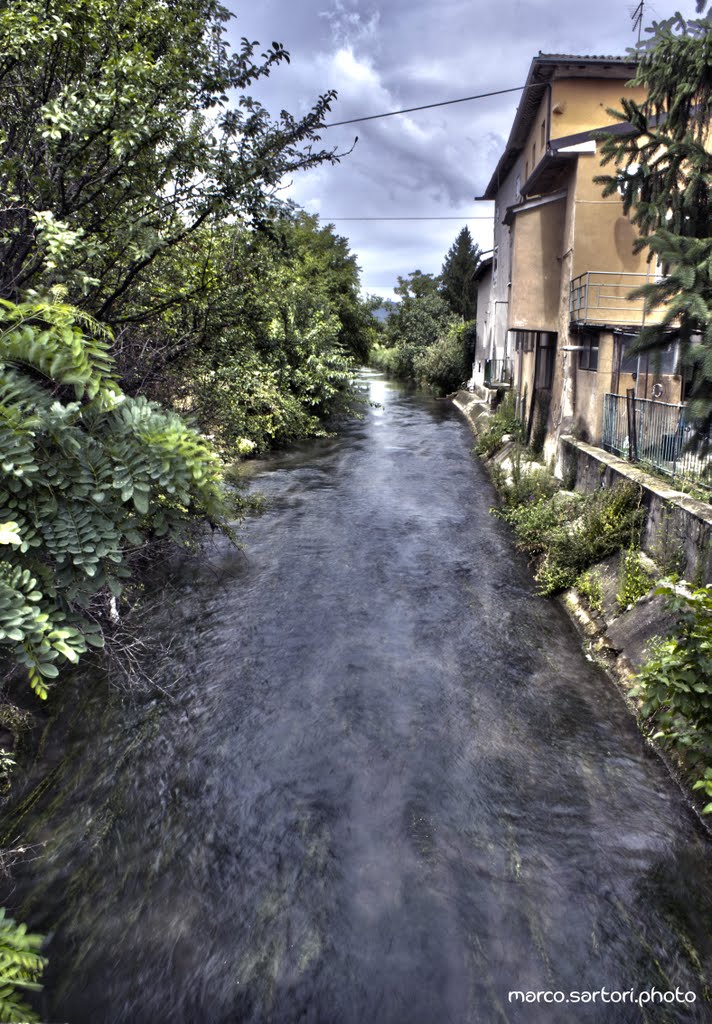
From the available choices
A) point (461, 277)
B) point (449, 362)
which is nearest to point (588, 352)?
point (449, 362)

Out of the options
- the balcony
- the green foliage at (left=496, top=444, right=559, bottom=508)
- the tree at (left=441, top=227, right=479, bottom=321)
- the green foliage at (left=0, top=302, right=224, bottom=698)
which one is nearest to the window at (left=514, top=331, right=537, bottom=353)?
the balcony

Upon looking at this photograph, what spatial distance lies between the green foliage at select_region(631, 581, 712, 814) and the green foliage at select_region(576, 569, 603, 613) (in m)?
2.94

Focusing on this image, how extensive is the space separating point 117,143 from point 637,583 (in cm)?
697

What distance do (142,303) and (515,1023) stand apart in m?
7.24

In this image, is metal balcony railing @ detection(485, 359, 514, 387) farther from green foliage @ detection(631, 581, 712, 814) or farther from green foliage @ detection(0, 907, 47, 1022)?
green foliage @ detection(0, 907, 47, 1022)

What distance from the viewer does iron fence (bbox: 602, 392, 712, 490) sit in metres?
8.38

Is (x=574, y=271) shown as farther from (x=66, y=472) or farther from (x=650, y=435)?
(x=66, y=472)

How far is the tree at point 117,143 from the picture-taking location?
482 centimetres

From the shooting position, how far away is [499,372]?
26625 millimetres

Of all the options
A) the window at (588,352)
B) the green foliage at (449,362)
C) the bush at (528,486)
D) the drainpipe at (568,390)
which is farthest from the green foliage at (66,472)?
the green foliage at (449,362)

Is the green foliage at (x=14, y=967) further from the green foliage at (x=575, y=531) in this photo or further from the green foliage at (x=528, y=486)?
the green foliage at (x=528, y=486)

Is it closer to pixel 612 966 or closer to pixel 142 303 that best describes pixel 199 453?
pixel 612 966

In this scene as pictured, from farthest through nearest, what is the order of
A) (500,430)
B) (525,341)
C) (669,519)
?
(525,341)
(500,430)
(669,519)

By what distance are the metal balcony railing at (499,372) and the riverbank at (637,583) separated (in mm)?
13797
